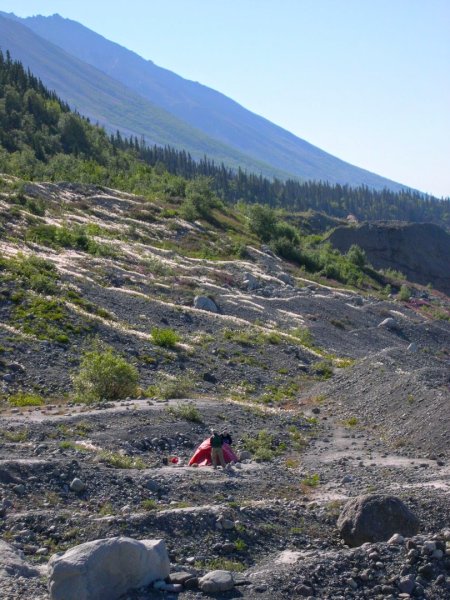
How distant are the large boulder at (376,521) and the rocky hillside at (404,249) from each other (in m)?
68.6

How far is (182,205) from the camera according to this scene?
61406mm

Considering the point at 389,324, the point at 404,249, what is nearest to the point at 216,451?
the point at 389,324

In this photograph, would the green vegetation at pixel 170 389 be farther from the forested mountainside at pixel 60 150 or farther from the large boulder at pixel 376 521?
the forested mountainside at pixel 60 150

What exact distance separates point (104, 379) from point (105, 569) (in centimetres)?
1286

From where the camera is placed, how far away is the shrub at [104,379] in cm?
2144

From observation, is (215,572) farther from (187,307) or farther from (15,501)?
(187,307)

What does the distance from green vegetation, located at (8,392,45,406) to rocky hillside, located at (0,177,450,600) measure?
5 centimetres

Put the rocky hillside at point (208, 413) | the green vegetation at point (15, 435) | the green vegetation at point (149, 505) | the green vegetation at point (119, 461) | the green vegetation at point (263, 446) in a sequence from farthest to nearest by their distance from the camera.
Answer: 1. the green vegetation at point (263, 446)
2. the green vegetation at point (15, 435)
3. the green vegetation at point (119, 461)
4. the green vegetation at point (149, 505)
5. the rocky hillside at point (208, 413)

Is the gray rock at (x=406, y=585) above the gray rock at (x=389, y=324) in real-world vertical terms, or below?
above

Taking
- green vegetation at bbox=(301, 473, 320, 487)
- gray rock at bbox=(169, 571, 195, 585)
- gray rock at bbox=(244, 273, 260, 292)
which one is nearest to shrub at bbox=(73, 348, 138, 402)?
green vegetation at bbox=(301, 473, 320, 487)

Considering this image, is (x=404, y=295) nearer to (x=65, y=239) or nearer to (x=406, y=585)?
(x=65, y=239)

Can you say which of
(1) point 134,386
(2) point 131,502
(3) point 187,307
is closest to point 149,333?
(3) point 187,307

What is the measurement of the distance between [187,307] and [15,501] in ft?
76.8

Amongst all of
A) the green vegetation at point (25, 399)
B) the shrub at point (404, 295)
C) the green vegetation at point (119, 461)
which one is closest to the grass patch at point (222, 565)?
the green vegetation at point (119, 461)
